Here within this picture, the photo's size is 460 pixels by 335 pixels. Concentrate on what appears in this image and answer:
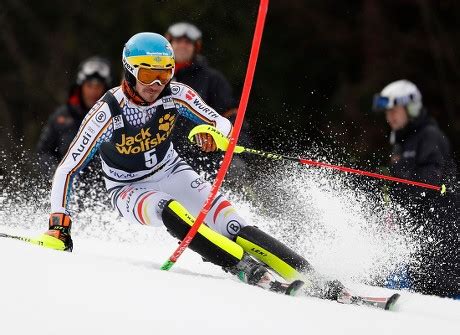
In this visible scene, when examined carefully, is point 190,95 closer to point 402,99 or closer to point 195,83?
point 195,83

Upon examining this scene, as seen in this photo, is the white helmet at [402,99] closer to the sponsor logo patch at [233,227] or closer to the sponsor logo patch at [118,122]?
the sponsor logo patch at [233,227]

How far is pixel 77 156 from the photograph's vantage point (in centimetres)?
549

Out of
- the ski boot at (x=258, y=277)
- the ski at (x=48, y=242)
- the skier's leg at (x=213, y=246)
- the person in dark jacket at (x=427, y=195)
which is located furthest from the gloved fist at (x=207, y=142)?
the person in dark jacket at (x=427, y=195)

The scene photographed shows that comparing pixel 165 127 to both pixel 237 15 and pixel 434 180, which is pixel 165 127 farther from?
pixel 237 15

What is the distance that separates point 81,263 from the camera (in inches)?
182

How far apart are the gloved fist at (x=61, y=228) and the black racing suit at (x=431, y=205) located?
2.72 meters

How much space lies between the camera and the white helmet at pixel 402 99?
7.39 meters

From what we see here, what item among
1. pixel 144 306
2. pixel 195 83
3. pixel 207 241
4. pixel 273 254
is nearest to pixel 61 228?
pixel 207 241

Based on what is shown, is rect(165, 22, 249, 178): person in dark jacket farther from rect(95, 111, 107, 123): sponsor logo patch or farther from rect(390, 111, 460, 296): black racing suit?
rect(95, 111, 107, 123): sponsor logo patch

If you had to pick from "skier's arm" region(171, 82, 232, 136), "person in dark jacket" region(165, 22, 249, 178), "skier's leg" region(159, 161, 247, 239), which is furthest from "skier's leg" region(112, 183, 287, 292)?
"person in dark jacket" region(165, 22, 249, 178)

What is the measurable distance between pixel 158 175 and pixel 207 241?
0.88m

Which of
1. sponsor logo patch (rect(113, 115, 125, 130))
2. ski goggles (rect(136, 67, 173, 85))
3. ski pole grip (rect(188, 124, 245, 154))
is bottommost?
sponsor logo patch (rect(113, 115, 125, 130))

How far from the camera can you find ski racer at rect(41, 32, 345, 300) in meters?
5.32

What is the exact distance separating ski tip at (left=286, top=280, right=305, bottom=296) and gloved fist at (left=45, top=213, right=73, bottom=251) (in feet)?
4.17
